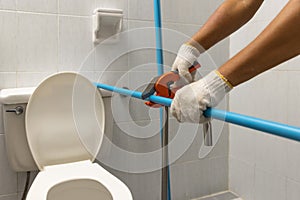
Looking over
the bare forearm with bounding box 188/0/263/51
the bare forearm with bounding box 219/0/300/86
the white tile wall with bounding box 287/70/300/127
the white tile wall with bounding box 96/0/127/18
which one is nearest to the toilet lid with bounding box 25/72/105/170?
the white tile wall with bounding box 96/0/127/18

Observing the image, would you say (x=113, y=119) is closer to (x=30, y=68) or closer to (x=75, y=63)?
(x=75, y=63)

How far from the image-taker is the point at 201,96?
2.52 ft

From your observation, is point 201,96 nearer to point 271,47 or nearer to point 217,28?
point 271,47

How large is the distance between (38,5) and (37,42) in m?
0.17

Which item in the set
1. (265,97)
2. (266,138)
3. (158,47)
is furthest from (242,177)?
(158,47)

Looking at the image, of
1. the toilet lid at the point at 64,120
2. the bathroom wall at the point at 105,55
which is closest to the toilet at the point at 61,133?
the toilet lid at the point at 64,120

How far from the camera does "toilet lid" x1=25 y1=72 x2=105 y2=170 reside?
129cm

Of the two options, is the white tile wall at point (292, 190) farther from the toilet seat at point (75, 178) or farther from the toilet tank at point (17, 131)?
the toilet tank at point (17, 131)

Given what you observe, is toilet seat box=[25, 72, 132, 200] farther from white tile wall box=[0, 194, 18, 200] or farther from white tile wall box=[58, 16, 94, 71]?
white tile wall box=[0, 194, 18, 200]

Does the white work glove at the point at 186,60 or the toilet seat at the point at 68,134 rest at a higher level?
the white work glove at the point at 186,60

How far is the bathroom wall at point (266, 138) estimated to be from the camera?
4.97 feet

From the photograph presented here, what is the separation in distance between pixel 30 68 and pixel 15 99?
203 millimetres

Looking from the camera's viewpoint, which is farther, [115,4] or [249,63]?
[115,4]

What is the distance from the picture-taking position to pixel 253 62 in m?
0.71
